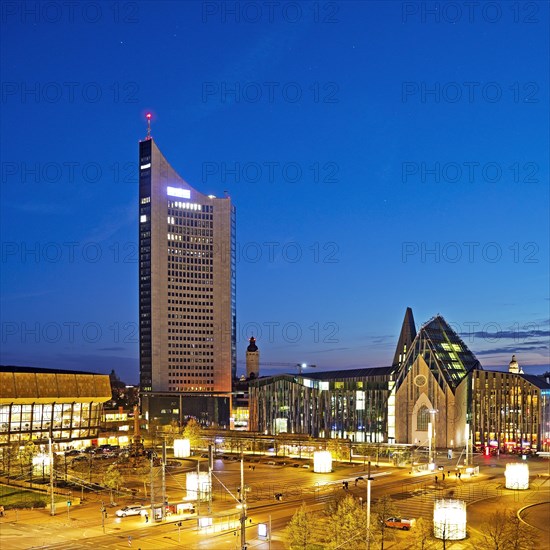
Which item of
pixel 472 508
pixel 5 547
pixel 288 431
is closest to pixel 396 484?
pixel 472 508

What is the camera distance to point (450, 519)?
62656 mm

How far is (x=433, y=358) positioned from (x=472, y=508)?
251ft

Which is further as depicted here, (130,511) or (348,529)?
(130,511)

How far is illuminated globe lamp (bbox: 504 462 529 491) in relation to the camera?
92.1 metres

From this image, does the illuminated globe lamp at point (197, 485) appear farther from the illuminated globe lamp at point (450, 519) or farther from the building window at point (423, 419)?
the building window at point (423, 419)

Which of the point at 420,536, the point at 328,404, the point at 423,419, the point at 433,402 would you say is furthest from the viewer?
the point at 328,404

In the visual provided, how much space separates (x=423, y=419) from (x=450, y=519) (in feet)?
300

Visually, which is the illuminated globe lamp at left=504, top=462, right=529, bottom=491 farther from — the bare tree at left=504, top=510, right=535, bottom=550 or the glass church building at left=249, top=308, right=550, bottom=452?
the glass church building at left=249, top=308, right=550, bottom=452

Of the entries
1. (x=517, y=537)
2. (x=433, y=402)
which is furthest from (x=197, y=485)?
(x=433, y=402)

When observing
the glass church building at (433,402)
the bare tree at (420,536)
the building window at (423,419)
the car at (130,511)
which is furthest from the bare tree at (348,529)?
the building window at (423,419)

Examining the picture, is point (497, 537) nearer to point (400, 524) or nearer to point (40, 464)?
point (400, 524)

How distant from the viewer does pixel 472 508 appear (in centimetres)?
7850

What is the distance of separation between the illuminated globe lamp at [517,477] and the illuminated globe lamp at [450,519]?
31967 millimetres

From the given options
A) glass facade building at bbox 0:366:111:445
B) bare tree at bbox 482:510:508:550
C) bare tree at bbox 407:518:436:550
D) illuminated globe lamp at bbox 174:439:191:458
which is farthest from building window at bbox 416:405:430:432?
bare tree at bbox 407:518:436:550
